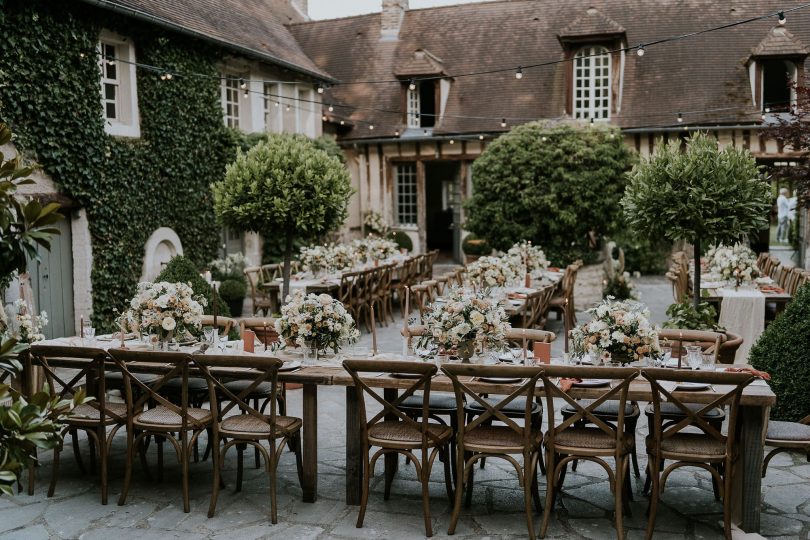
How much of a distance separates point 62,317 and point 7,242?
28.4 feet

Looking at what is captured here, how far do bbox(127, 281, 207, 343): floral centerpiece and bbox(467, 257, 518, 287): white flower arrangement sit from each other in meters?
4.83

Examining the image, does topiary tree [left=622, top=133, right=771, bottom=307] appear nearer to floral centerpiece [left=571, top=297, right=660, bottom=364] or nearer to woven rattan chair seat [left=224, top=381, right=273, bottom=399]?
floral centerpiece [left=571, top=297, right=660, bottom=364]

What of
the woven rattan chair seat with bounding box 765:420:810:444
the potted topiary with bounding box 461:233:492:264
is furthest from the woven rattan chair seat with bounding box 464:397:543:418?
the potted topiary with bounding box 461:233:492:264

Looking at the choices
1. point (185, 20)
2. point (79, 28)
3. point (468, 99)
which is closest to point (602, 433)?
point (79, 28)

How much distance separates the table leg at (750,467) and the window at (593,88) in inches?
597

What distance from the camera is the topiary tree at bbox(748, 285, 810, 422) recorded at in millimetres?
6453

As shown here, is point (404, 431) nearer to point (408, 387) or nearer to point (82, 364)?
point (408, 387)

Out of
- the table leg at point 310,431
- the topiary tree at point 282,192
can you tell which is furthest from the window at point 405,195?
the table leg at point 310,431

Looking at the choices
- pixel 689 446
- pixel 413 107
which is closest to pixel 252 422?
pixel 689 446

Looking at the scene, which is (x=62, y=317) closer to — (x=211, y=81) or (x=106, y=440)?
(x=211, y=81)

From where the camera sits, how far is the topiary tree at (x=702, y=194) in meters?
8.46

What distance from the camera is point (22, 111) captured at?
10375mm

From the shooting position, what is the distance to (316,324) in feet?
19.6

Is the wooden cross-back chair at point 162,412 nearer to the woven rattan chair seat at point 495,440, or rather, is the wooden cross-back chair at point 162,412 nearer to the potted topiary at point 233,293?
the woven rattan chair seat at point 495,440
